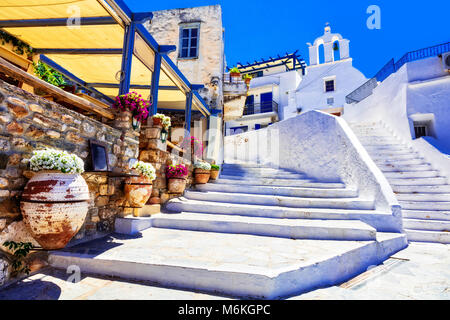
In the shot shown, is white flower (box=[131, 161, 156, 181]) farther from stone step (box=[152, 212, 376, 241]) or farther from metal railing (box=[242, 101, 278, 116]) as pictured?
metal railing (box=[242, 101, 278, 116])

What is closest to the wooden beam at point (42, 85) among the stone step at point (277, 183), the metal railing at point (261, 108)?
the stone step at point (277, 183)

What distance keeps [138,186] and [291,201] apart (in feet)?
11.1

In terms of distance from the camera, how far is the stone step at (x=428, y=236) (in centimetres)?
455

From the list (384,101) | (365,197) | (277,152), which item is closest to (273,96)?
(384,101)

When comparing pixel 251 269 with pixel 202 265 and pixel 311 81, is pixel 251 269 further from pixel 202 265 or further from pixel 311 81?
pixel 311 81

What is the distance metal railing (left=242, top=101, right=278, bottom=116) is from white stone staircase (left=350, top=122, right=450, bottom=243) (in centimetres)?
1362

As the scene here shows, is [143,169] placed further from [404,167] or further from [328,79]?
[328,79]

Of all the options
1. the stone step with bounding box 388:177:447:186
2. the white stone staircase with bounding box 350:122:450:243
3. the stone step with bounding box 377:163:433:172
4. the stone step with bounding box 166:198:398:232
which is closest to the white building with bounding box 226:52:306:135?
the white stone staircase with bounding box 350:122:450:243

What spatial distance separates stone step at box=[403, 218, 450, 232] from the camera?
477cm

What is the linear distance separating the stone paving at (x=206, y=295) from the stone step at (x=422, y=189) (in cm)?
336

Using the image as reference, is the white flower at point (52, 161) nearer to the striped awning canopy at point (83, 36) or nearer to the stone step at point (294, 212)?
the striped awning canopy at point (83, 36)
